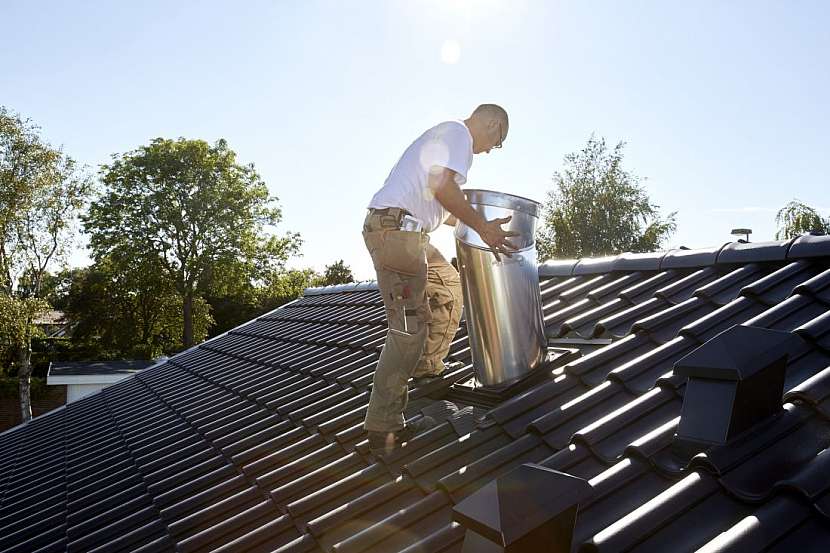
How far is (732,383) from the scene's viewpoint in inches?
69.8

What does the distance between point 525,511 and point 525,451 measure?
1.15 metres

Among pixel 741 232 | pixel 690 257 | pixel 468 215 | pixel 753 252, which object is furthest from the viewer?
pixel 741 232

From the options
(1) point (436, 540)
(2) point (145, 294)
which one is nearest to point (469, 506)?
(1) point (436, 540)

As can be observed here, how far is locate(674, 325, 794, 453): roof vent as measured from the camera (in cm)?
176

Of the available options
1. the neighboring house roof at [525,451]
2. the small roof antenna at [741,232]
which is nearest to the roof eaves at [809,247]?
the neighboring house roof at [525,451]

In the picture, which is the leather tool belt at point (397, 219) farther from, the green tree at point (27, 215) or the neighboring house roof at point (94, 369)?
the green tree at point (27, 215)

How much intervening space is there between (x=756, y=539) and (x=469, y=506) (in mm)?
641

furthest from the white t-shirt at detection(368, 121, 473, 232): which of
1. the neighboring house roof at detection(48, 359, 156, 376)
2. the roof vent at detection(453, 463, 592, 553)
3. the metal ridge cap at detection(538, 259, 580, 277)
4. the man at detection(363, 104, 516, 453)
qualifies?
the neighboring house roof at detection(48, 359, 156, 376)

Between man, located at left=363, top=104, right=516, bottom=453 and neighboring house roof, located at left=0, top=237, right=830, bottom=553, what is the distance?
0.80 feet

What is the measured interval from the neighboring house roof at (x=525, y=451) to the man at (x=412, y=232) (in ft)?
0.80

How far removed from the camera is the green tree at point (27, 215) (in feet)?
76.1

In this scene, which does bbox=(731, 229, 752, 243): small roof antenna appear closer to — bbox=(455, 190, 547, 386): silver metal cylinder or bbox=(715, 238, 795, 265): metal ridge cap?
bbox=(715, 238, 795, 265): metal ridge cap

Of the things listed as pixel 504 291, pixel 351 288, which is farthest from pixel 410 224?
pixel 351 288

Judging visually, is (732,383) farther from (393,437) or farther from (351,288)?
(351,288)
